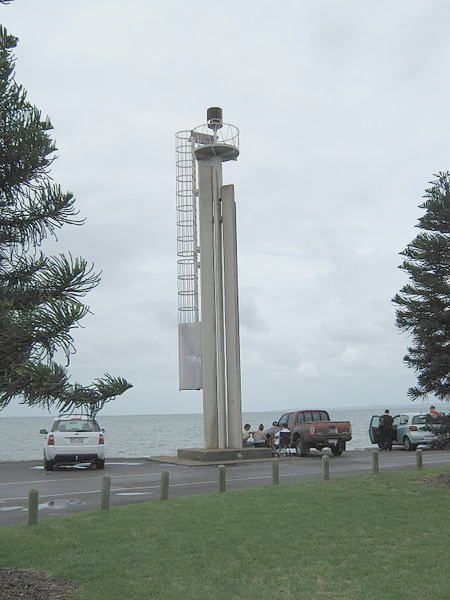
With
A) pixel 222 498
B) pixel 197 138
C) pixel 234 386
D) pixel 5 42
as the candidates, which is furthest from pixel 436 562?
pixel 197 138

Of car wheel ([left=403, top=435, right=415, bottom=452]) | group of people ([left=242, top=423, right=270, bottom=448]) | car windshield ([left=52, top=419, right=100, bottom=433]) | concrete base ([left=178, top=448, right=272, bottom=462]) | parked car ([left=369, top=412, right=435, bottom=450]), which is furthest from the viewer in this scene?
car wheel ([left=403, top=435, right=415, bottom=452])

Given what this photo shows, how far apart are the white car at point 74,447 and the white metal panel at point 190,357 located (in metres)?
3.42

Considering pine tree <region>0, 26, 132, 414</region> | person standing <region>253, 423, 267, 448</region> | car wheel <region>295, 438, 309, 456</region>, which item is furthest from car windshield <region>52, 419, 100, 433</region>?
pine tree <region>0, 26, 132, 414</region>

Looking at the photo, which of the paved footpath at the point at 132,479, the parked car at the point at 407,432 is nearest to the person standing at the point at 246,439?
the paved footpath at the point at 132,479

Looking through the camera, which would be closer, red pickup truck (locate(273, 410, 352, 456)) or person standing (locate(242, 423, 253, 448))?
red pickup truck (locate(273, 410, 352, 456))

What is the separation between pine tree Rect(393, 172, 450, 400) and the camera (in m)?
14.1

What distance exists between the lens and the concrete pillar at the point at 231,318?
2352cm

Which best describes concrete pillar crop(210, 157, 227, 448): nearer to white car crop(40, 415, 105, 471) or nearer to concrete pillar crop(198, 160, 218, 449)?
concrete pillar crop(198, 160, 218, 449)

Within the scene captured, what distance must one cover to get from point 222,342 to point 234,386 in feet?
4.66

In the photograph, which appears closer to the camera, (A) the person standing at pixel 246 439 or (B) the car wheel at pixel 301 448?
(B) the car wheel at pixel 301 448

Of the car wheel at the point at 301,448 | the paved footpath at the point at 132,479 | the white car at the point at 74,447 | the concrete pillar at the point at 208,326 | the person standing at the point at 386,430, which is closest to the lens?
the paved footpath at the point at 132,479

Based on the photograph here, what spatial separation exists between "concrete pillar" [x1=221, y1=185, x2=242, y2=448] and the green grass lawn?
1063 cm

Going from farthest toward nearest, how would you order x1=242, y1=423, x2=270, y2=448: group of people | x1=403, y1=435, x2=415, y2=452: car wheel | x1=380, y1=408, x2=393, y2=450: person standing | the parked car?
x1=380, y1=408, x2=393, y2=450: person standing
x1=403, y1=435, x2=415, y2=452: car wheel
x1=242, y1=423, x2=270, y2=448: group of people
the parked car

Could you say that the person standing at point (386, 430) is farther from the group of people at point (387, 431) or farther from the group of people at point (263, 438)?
the group of people at point (263, 438)
